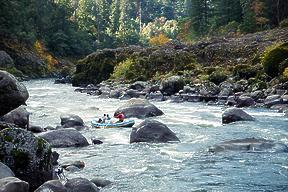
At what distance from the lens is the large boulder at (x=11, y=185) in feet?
28.7

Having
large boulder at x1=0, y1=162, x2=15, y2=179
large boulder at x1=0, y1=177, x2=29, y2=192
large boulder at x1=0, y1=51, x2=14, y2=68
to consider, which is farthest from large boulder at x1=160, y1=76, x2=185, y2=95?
large boulder at x1=0, y1=51, x2=14, y2=68

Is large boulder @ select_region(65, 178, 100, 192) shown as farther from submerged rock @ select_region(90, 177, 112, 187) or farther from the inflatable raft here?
the inflatable raft

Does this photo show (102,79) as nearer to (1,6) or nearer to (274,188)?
(1,6)

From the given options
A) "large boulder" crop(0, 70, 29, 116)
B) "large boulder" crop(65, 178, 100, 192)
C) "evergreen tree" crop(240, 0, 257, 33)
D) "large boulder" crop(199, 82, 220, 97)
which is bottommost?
"large boulder" crop(65, 178, 100, 192)

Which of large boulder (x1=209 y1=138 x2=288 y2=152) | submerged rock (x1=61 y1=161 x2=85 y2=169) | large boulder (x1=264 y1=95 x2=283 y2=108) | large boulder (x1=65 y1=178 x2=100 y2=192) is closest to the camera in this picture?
large boulder (x1=65 y1=178 x2=100 y2=192)

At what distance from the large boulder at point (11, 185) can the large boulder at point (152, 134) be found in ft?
24.3

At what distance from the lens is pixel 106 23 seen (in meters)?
106

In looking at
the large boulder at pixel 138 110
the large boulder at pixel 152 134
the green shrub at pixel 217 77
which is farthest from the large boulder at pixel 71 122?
the green shrub at pixel 217 77

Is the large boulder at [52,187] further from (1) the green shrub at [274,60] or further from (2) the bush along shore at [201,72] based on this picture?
(1) the green shrub at [274,60]

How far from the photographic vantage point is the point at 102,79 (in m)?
47.5

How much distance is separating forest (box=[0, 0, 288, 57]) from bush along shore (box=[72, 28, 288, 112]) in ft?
34.7

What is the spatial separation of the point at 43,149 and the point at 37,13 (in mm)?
71345

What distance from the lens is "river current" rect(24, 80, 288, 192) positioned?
11211mm

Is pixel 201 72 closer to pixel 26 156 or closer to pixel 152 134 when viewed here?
pixel 152 134
